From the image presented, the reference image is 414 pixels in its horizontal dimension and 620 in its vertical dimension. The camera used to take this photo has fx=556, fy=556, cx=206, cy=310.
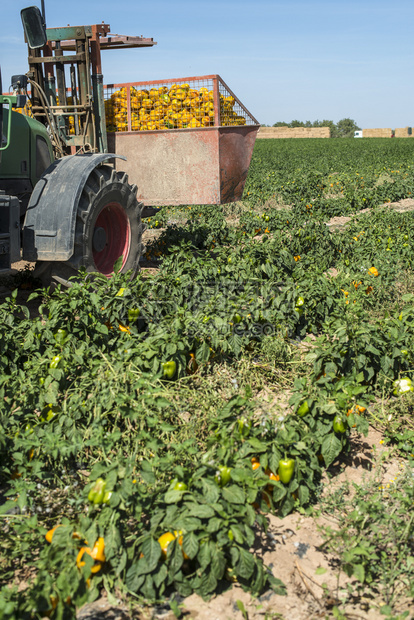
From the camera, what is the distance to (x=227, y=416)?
107 inches

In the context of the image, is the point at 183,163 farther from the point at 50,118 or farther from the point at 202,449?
the point at 202,449

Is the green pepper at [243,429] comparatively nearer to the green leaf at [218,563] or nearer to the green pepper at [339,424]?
the green pepper at [339,424]

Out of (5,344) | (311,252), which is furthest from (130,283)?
(311,252)

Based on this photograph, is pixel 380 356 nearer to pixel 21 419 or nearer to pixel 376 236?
pixel 21 419

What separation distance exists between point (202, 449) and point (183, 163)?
180 inches

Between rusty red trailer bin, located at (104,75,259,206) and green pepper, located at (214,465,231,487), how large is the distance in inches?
190

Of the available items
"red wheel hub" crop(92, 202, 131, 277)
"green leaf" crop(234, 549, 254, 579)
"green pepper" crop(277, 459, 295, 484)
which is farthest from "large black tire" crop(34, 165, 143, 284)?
"green leaf" crop(234, 549, 254, 579)

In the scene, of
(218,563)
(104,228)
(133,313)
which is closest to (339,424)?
(218,563)

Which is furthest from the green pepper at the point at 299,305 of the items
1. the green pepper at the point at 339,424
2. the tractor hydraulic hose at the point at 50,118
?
the tractor hydraulic hose at the point at 50,118

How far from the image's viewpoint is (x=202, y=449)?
9.77 ft

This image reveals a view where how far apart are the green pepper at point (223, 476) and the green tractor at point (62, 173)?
94.8 inches

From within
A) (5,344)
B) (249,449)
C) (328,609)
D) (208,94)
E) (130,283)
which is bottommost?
(328,609)

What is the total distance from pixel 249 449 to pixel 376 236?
5.22m

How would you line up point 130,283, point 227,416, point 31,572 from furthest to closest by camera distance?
1. point 130,283
2. point 227,416
3. point 31,572
